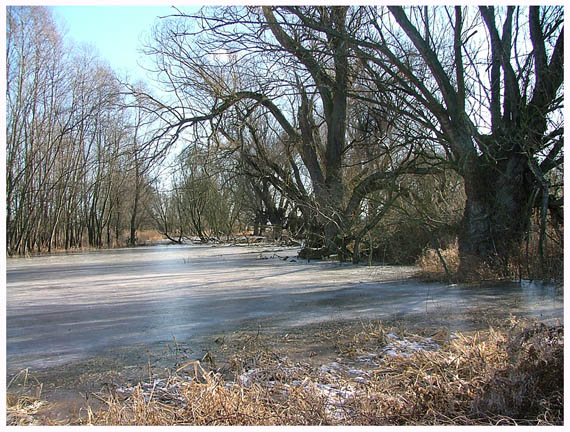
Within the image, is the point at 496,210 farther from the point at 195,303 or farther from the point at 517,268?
the point at 195,303

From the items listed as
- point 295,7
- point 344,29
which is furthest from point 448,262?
point 295,7

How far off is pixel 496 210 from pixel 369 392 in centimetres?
700

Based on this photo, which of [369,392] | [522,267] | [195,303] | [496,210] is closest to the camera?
[369,392]

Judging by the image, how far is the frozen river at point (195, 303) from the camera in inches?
191

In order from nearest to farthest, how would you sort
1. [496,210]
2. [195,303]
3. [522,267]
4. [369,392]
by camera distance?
1. [369,392]
2. [195,303]
3. [522,267]
4. [496,210]

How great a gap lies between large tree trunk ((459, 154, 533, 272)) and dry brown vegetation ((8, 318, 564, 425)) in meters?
5.37

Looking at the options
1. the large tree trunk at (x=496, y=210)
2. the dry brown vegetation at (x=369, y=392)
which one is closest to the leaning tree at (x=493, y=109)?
the large tree trunk at (x=496, y=210)

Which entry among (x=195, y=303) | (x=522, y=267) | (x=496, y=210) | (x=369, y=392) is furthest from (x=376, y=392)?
(x=496, y=210)

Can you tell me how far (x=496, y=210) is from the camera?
9070 millimetres

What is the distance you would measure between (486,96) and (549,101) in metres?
0.89

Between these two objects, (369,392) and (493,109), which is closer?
(369,392)

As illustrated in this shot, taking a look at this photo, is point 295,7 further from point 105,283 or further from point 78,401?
point 78,401

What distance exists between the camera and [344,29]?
8523 millimetres

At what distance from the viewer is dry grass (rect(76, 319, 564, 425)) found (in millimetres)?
2639
